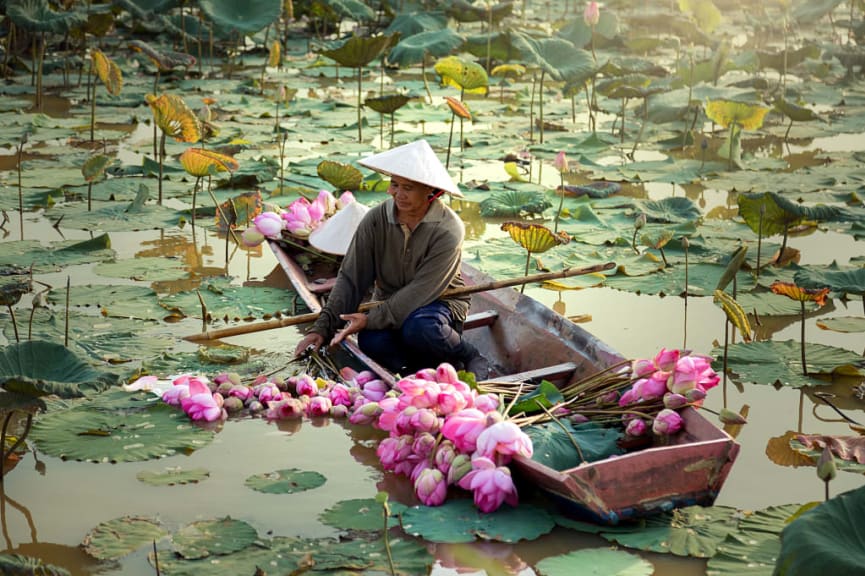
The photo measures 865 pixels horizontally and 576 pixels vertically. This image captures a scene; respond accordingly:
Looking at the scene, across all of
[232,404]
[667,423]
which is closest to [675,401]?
[667,423]

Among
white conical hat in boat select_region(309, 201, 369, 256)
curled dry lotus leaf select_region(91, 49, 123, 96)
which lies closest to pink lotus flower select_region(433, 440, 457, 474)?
white conical hat in boat select_region(309, 201, 369, 256)

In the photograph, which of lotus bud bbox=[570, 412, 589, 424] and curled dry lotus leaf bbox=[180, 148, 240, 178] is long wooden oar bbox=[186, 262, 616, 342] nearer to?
lotus bud bbox=[570, 412, 589, 424]

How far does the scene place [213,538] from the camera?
3.08 m

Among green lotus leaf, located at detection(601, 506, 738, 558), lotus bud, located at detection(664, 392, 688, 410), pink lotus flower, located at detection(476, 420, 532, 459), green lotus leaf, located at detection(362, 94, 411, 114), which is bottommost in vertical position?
green lotus leaf, located at detection(601, 506, 738, 558)

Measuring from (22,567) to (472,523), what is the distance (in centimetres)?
120

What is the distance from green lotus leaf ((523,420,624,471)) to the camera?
10.7 feet

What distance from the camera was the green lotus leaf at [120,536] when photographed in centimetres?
304

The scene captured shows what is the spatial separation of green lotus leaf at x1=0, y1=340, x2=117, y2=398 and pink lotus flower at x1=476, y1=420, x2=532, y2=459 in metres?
1.06

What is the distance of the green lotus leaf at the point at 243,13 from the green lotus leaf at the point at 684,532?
24.2 feet

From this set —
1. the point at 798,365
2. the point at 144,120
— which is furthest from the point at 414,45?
the point at 798,365

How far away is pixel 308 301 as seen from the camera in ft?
15.6

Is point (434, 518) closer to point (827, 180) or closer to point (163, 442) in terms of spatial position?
point (163, 442)

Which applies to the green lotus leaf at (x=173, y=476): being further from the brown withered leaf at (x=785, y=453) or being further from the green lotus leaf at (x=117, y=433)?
the brown withered leaf at (x=785, y=453)

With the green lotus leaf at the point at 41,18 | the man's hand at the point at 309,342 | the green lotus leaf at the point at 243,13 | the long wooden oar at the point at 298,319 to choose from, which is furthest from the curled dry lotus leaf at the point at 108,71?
the man's hand at the point at 309,342
